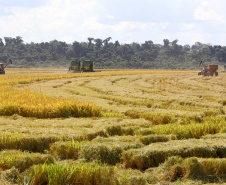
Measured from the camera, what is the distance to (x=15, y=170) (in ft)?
15.8

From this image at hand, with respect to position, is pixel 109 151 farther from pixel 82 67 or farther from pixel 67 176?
pixel 82 67

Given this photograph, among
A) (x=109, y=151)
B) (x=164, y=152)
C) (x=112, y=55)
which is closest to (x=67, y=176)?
(x=109, y=151)

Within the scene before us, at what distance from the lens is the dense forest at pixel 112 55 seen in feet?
350

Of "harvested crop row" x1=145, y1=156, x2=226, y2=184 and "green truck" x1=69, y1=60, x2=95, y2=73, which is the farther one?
"green truck" x1=69, y1=60, x2=95, y2=73

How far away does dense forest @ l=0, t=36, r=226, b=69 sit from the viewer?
4199 inches

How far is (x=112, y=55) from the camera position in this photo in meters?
117

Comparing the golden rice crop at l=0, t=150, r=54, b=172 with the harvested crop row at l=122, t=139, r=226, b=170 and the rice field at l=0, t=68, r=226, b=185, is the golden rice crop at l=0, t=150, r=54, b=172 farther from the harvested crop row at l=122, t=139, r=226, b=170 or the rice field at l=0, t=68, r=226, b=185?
the harvested crop row at l=122, t=139, r=226, b=170

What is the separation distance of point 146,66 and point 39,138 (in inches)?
4002

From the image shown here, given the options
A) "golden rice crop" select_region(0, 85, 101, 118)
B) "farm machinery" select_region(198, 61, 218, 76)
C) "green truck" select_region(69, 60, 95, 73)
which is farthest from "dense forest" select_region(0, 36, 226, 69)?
"golden rice crop" select_region(0, 85, 101, 118)

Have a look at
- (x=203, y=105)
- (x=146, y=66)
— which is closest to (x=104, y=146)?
(x=203, y=105)

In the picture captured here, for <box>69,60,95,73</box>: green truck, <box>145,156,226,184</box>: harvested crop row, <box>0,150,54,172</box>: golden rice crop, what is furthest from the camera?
<box>69,60,95,73</box>: green truck

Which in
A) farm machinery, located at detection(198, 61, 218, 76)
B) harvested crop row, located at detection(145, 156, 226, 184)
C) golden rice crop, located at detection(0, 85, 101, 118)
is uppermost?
farm machinery, located at detection(198, 61, 218, 76)

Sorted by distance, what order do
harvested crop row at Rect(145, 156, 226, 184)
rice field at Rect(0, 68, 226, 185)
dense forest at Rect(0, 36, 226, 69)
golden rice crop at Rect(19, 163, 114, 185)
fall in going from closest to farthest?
golden rice crop at Rect(19, 163, 114, 185), rice field at Rect(0, 68, 226, 185), harvested crop row at Rect(145, 156, 226, 184), dense forest at Rect(0, 36, 226, 69)

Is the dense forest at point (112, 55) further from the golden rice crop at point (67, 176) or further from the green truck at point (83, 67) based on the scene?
the golden rice crop at point (67, 176)
